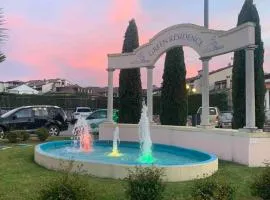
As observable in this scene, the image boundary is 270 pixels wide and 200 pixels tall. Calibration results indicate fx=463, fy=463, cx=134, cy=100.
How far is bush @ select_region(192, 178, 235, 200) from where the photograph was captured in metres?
7.11

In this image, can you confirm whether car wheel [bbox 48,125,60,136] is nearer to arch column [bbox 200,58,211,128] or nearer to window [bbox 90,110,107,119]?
window [bbox 90,110,107,119]

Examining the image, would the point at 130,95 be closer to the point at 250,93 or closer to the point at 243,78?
the point at 243,78

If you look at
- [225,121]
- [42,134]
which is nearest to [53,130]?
[42,134]

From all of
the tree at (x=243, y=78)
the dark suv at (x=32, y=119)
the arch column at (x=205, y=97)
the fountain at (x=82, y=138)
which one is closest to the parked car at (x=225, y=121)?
the dark suv at (x=32, y=119)

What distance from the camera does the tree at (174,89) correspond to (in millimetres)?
22938

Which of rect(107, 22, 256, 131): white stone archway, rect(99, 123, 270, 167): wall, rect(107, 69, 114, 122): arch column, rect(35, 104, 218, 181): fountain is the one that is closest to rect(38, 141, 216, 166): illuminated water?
rect(35, 104, 218, 181): fountain

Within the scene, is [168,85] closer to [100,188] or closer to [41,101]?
[100,188]

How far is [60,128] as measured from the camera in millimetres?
25281

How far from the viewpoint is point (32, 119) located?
2436cm

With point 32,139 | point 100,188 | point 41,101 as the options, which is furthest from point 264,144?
point 41,101

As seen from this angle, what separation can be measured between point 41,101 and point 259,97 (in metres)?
32.1

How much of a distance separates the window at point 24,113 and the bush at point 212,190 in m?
18.0

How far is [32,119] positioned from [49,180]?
623 inches

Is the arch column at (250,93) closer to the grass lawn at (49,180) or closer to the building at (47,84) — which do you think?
the grass lawn at (49,180)
